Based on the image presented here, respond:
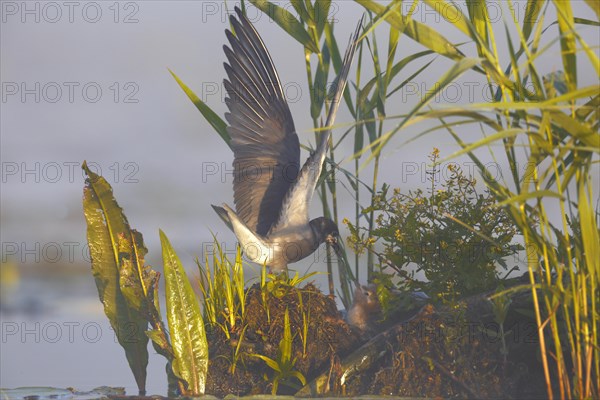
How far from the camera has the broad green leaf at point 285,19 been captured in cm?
507

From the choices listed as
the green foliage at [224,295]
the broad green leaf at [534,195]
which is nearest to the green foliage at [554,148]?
the broad green leaf at [534,195]

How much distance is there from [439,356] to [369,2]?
182cm

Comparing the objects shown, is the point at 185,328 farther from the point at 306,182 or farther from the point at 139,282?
the point at 306,182

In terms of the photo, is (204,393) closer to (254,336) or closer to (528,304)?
(254,336)

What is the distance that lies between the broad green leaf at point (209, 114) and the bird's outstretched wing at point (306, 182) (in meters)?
0.78

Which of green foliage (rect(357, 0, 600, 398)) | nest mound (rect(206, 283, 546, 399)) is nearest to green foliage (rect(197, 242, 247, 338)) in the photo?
nest mound (rect(206, 283, 546, 399))

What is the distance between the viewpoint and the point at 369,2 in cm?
303

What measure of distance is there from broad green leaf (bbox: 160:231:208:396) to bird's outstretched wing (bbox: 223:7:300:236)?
930 millimetres

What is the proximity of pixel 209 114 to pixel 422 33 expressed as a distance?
2.33m

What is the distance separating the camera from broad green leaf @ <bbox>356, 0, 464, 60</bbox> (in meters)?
2.98

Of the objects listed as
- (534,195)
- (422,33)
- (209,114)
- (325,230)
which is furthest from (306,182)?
(534,195)

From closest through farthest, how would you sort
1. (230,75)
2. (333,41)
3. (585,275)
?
1. (585,275)
2. (230,75)
3. (333,41)

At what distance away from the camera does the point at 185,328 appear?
3830mm

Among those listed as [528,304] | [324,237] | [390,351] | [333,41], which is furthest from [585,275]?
[333,41]
